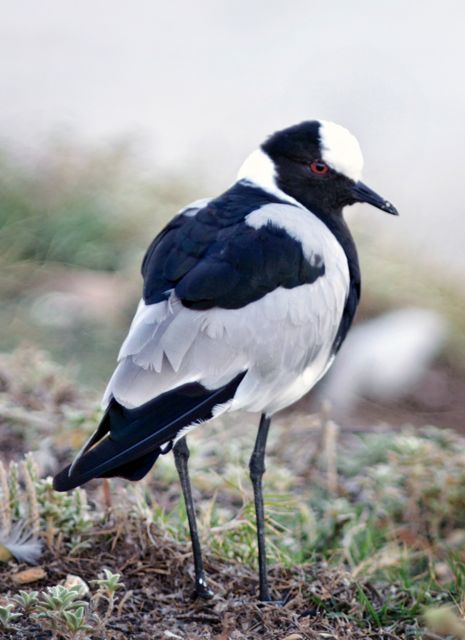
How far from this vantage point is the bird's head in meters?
3.75

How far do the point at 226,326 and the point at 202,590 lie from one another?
0.76 m

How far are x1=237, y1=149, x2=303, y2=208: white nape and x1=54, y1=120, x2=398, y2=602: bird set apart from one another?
0.09 feet

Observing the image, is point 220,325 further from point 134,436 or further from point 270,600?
point 270,600

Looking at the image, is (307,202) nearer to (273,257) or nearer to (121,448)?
(273,257)

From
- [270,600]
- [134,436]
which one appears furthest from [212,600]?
[134,436]

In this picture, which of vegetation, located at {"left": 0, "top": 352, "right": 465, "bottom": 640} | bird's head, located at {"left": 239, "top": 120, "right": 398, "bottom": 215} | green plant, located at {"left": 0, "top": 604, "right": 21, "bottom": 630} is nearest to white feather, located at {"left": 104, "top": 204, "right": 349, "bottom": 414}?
bird's head, located at {"left": 239, "top": 120, "right": 398, "bottom": 215}

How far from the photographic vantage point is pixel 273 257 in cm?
330

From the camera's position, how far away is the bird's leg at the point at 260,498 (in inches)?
130

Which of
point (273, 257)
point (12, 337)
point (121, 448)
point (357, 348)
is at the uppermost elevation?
point (273, 257)

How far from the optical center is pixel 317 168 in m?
3.78

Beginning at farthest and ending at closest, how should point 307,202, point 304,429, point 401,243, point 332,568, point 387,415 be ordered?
point 401,243
point 387,415
point 304,429
point 307,202
point 332,568

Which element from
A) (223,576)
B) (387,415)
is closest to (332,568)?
(223,576)

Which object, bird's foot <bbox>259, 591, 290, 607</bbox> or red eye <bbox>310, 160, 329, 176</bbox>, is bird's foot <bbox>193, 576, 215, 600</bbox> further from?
red eye <bbox>310, 160, 329, 176</bbox>

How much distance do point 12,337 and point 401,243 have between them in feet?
8.43
